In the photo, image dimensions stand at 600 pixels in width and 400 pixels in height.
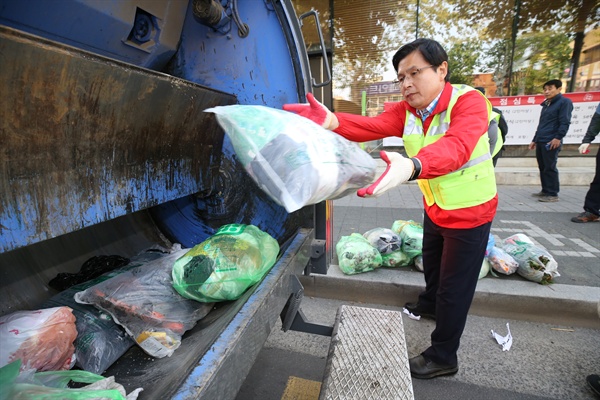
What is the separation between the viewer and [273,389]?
1.94 meters

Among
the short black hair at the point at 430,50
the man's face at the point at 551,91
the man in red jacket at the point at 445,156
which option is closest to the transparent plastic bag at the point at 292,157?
the man in red jacket at the point at 445,156

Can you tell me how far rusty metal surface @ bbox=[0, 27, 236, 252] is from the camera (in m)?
1.03

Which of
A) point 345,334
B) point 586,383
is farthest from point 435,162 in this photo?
point 586,383

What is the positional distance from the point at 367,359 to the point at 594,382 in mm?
1390

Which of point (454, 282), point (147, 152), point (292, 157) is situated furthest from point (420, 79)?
point (147, 152)

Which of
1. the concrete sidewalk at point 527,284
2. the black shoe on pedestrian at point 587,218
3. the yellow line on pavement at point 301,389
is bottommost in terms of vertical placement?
the yellow line on pavement at point 301,389

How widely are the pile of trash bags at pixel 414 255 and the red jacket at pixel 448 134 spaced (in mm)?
1054

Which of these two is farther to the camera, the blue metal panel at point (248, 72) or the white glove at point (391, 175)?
the blue metal panel at point (248, 72)

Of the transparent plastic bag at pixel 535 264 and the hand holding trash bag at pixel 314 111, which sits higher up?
the hand holding trash bag at pixel 314 111

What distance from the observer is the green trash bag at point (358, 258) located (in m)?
2.87

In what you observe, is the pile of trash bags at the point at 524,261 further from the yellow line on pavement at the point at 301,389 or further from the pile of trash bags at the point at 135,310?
the pile of trash bags at the point at 135,310

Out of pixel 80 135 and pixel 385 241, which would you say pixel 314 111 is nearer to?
pixel 80 135

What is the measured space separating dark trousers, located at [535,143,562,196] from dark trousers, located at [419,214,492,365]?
4.78m

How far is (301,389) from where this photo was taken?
1.92 m
